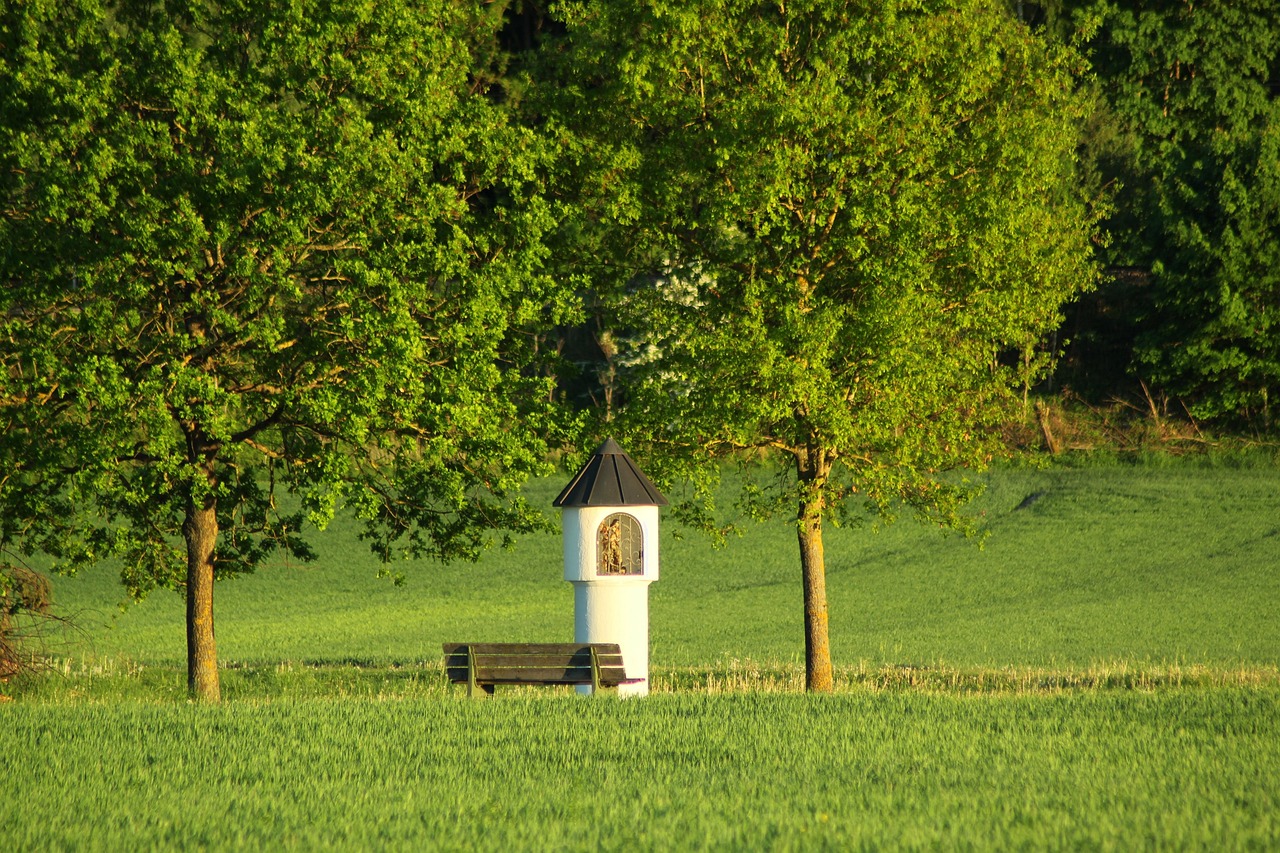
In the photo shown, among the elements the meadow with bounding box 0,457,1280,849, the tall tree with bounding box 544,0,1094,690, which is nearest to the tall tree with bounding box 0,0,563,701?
the tall tree with bounding box 544,0,1094,690

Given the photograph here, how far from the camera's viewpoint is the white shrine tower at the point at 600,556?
16.9 metres

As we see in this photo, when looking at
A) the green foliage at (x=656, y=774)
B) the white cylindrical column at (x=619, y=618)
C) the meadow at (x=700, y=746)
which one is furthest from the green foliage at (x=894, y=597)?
the green foliage at (x=656, y=774)

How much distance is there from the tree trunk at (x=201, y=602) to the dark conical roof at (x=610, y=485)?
16.4 feet

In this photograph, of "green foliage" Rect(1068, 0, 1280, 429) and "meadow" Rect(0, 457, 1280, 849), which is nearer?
"meadow" Rect(0, 457, 1280, 849)

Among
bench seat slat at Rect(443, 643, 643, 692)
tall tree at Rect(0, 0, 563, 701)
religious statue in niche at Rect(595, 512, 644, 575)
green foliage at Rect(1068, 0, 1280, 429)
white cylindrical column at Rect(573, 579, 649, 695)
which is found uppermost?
green foliage at Rect(1068, 0, 1280, 429)

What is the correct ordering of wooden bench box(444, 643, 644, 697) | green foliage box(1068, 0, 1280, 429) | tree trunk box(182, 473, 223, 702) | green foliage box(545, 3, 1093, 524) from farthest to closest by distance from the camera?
1. green foliage box(1068, 0, 1280, 429)
2. tree trunk box(182, 473, 223, 702)
3. green foliage box(545, 3, 1093, 524)
4. wooden bench box(444, 643, 644, 697)

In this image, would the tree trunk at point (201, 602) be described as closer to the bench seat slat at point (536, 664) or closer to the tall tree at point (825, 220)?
the bench seat slat at point (536, 664)

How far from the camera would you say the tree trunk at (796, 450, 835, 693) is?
18781 millimetres

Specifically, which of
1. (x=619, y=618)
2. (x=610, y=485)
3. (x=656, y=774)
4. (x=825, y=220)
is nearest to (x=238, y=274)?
(x=610, y=485)

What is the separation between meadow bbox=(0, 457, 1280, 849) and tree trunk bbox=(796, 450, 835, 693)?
62 centimetres

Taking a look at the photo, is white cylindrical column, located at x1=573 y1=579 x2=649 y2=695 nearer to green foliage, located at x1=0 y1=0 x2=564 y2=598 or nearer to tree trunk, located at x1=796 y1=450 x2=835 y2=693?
green foliage, located at x1=0 y1=0 x2=564 y2=598

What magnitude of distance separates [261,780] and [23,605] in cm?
909

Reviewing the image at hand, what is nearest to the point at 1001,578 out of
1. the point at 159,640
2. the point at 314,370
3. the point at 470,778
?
the point at 159,640

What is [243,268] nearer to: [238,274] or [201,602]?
[238,274]
